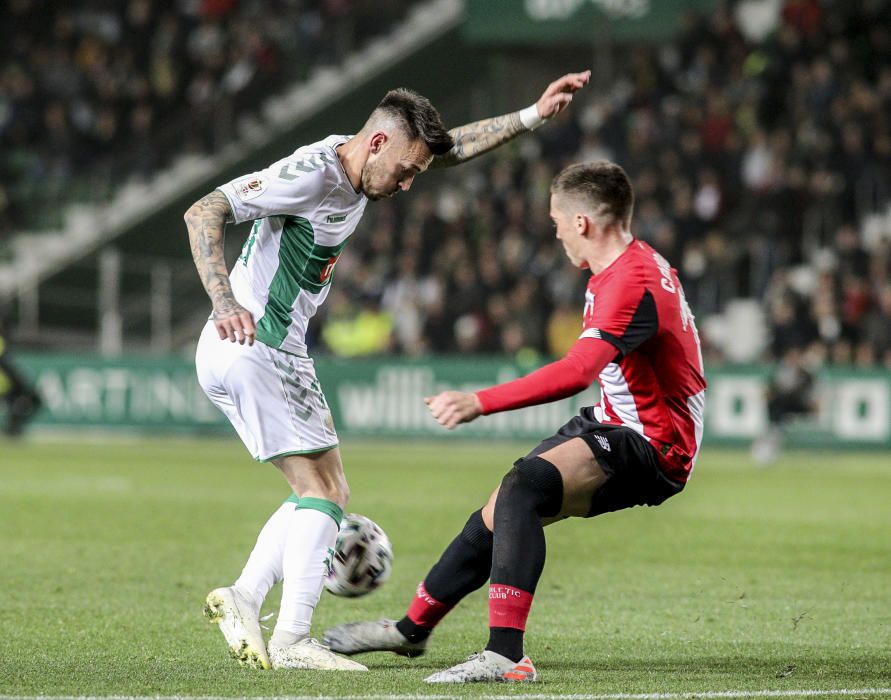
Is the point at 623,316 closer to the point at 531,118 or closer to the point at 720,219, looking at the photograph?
the point at 531,118

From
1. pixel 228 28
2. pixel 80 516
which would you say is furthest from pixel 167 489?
pixel 228 28

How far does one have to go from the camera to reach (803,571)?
995cm

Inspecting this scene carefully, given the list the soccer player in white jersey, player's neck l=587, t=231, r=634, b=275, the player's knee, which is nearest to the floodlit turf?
the soccer player in white jersey

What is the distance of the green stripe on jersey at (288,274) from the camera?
6332 mm

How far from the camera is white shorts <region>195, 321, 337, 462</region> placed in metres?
6.30

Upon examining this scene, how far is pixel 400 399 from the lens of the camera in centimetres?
2466

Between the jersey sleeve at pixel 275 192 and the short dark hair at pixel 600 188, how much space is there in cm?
99

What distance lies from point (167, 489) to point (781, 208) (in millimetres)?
12298

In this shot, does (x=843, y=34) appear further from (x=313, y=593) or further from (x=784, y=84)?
(x=313, y=593)

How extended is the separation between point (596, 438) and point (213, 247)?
168cm

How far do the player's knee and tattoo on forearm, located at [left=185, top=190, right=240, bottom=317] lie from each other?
4.24 feet

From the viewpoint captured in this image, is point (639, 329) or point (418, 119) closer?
point (639, 329)

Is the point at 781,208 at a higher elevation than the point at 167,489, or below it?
higher

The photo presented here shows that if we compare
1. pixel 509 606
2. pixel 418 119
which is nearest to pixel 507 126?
pixel 418 119
